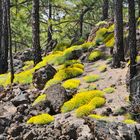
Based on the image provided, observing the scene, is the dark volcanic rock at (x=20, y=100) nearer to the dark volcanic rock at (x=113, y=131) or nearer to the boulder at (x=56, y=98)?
the boulder at (x=56, y=98)

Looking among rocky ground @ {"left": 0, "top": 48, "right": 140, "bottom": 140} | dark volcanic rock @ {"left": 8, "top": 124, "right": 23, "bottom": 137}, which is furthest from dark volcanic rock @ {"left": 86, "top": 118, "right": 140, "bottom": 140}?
dark volcanic rock @ {"left": 8, "top": 124, "right": 23, "bottom": 137}

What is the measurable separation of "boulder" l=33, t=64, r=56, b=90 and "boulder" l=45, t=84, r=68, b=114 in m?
2.44

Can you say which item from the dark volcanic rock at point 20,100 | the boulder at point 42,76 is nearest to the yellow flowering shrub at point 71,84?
the boulder at point 42,76

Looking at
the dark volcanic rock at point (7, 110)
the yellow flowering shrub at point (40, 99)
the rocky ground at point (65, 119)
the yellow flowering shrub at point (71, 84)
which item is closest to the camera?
the rocky ground at point (65, 119)

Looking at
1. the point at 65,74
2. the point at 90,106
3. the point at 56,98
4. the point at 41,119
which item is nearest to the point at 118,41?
the point at 65,74

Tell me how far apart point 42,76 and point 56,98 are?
2.97 metres

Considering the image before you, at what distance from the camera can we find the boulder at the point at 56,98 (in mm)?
15250

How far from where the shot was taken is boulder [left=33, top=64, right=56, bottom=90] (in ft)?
59.8

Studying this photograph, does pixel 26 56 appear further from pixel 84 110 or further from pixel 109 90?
pixel 84 110

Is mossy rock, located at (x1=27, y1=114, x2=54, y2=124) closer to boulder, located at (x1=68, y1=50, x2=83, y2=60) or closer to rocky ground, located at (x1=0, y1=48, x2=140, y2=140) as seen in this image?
rocky ground, located at (x1=0, y1=48, x2=140, y2=140)

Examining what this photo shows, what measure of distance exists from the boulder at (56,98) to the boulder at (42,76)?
2.44 metres

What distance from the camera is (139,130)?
35.6ft

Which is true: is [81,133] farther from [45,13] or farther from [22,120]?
[45,13]

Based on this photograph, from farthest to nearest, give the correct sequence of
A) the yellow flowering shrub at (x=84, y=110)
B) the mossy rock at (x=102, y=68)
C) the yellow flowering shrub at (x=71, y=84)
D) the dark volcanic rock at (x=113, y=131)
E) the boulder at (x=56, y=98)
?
the mossy rock at (x=102, y=68)
the yellow flowering shrub at (x=71, y=84)
the boulder at (x=56, y=98)
the yellow flowering shrub at (x=84, y=110)
the dark volcanic rock at (x=113, y=131)
